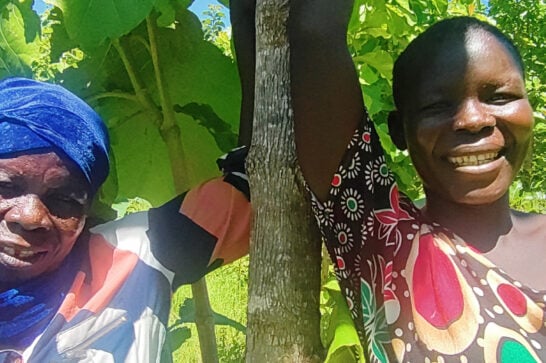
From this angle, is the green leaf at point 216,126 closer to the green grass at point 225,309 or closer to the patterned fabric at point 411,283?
the patterned fabric at point 411,283

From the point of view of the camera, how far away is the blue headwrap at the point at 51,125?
1.27 meters

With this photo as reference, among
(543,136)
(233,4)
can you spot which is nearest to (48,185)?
(233,4)

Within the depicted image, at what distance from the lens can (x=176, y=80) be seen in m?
1.67

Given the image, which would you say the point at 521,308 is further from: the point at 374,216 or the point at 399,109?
the point at 399,109

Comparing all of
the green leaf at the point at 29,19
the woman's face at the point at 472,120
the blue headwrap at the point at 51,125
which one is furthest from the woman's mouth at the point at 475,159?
the green leaf at the point at 29,19

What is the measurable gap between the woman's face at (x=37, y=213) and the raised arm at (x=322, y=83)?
364 millimetres

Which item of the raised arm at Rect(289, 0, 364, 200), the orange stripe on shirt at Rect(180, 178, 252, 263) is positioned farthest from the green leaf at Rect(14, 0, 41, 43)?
the raised arm at Rect(289, 0, 364, 200)

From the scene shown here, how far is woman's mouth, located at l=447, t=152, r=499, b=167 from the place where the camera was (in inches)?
46.1

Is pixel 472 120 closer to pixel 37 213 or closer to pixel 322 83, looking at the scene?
pixel 322 83

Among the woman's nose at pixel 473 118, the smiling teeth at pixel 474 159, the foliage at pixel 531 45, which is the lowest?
the foliage at pixel 531 45

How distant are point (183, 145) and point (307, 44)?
635 mm

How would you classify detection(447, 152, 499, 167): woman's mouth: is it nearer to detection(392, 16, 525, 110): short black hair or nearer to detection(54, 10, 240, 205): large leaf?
detection(392, 16, 525, 110): short black hair

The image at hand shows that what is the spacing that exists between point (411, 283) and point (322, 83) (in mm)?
292

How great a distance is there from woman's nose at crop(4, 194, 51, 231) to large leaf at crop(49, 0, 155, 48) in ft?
0.98
